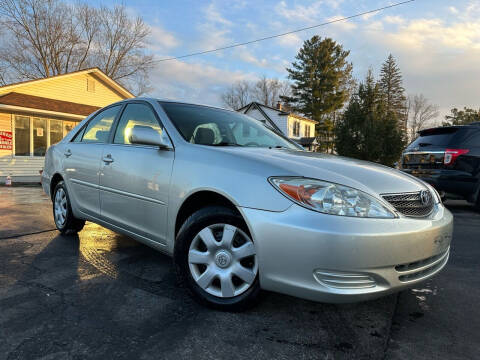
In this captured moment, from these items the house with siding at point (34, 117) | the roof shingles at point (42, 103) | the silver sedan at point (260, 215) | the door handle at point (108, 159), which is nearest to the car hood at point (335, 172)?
the silver sedan at point (260, 215)

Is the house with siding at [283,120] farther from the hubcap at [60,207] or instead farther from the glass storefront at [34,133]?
the hubcap at [60,207]

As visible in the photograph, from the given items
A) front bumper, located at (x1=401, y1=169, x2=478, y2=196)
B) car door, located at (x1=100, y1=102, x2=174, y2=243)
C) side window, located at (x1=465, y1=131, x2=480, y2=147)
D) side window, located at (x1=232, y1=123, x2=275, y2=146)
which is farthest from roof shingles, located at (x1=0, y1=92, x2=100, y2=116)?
side window, located at (x1=465, y1=131, x2=480, y2=147)

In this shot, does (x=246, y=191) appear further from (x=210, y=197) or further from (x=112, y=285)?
(x=112, y=285)

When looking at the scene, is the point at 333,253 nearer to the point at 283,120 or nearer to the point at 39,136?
the point at 39,136

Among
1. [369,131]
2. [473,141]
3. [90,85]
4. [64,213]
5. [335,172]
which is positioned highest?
[90,85]

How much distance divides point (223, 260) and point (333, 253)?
28.9 inches

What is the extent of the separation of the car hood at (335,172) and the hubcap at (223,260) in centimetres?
47

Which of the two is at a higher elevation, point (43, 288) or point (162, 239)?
point (162, 239)

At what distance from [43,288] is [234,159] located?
5.85 feet

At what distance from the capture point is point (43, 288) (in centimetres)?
258

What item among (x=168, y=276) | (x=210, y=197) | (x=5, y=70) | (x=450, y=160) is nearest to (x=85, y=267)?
(x=168, y=276)

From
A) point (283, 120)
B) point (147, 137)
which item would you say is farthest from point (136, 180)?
point (283, 120)

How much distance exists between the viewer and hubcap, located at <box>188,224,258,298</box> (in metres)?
2.13

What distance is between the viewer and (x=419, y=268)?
2055 millimetres
